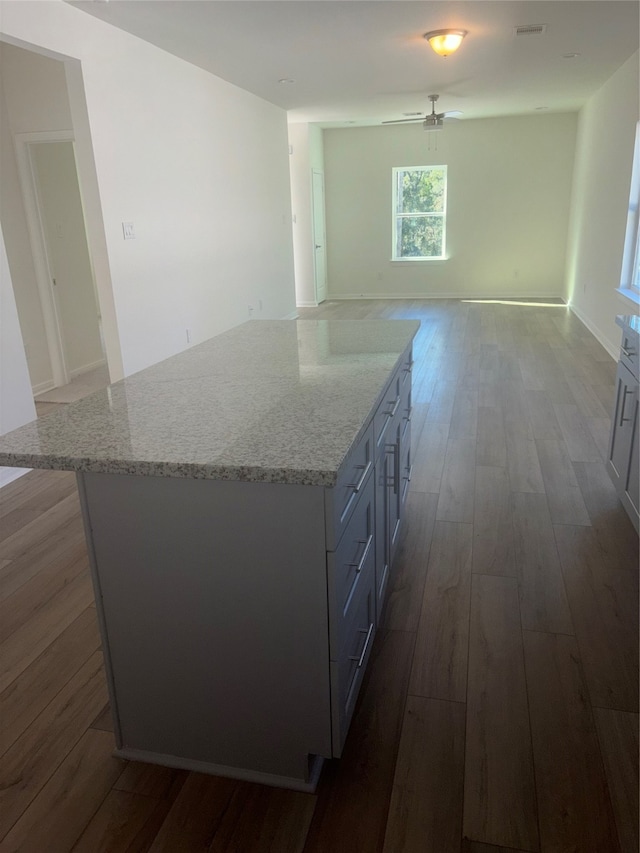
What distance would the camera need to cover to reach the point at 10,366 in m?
3.46

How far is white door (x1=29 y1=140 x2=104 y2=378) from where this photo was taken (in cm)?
530

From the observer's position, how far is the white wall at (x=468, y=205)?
362 inches

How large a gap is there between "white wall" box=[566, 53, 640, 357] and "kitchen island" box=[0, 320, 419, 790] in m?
4.43

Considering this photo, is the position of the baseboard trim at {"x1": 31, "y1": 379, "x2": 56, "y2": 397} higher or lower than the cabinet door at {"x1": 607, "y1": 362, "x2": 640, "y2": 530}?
lower

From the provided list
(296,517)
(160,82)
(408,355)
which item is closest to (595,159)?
(160,82)

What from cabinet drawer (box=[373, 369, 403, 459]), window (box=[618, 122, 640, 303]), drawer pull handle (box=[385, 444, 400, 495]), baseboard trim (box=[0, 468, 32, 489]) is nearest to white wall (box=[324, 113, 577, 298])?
window (box=[618, 122, 640, 303])

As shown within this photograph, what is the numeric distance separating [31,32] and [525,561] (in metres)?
3.65

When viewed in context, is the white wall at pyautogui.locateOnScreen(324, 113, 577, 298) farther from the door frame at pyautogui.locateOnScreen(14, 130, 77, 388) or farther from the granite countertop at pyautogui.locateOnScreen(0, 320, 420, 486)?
the granite countertop at pyautogui.locateOnScreen(0, 320, 420, 486)

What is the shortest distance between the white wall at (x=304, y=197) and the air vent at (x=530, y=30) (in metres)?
4.87

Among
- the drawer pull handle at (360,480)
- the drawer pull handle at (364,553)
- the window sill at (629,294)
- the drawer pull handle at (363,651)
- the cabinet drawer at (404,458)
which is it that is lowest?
the drawer pull handle at (363,651)

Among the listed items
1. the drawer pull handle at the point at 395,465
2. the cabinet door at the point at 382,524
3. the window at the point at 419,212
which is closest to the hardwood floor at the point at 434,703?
the cabinet door at the point at 382,524

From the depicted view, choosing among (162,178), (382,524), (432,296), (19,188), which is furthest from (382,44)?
(432,296)

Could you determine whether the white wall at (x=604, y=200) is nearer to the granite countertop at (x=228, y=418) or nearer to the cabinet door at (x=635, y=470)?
the cabinet door at (x=635, y=470)

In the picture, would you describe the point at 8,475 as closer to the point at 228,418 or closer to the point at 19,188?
the point at 228,418
